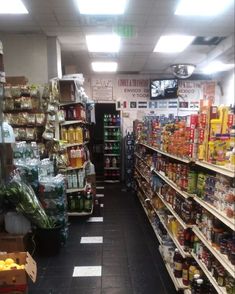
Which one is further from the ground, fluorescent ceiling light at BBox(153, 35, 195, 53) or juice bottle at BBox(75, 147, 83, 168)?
fluorescent ceiling light at BBox(153, 35, 195, 53)

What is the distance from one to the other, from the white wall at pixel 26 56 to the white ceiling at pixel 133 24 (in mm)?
191

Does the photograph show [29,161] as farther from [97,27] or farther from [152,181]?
[97,27]

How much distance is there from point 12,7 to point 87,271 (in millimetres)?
3895

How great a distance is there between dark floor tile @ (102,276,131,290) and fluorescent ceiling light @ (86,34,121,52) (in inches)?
164

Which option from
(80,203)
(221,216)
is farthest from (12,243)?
(221,216)

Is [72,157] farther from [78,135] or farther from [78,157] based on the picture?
[78,135]

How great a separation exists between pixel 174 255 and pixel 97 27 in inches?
152

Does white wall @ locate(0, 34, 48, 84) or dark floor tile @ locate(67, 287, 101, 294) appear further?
white wall @ locate(0, 34, 48, 84)

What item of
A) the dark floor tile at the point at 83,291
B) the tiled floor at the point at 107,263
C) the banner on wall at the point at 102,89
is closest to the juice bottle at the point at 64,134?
the tiled floor at the point at 107,263

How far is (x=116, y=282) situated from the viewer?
11.1ft

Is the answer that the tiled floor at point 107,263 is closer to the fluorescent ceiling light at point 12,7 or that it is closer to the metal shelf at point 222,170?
the metal shelf at point 222,170

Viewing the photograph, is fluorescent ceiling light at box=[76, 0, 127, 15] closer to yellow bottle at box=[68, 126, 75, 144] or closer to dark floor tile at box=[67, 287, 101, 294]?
yellow bottle at box=[68, 126, 75, 144]

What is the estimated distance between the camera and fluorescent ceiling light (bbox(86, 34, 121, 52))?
19.0ft

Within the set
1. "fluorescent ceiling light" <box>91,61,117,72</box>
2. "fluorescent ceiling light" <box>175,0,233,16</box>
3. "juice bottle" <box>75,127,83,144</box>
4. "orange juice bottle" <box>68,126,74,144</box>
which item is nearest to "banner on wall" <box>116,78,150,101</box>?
"fluorescent ceiling light" <box>91,61,117,72</box>
